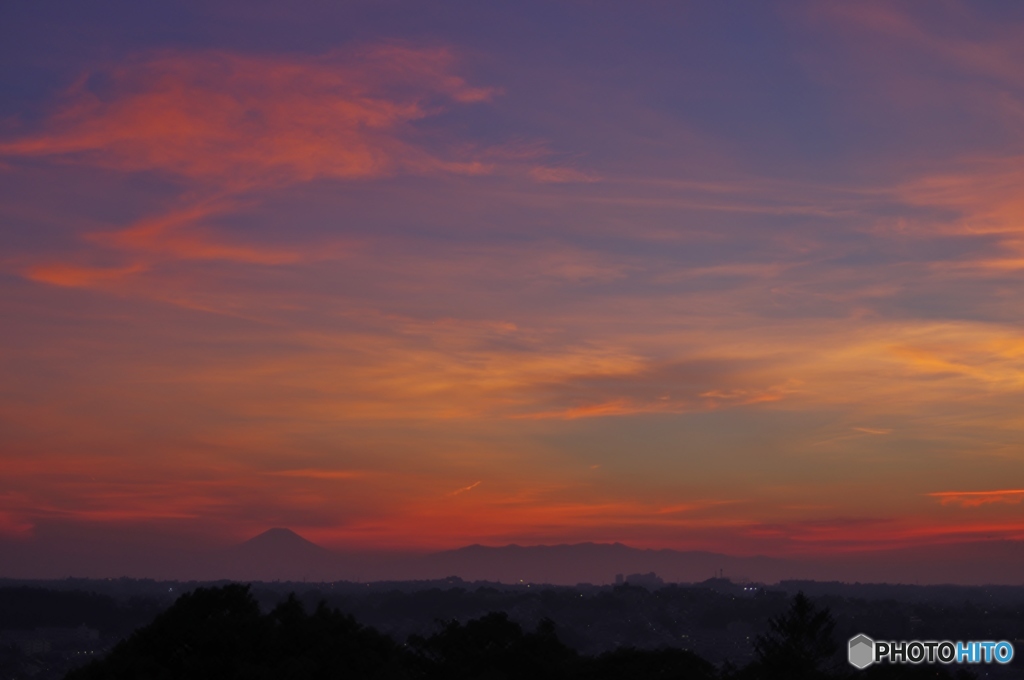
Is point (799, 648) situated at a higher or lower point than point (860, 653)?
lower

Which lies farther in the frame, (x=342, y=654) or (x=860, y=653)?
(x=860, y=653)

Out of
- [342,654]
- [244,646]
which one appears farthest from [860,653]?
[244,646]

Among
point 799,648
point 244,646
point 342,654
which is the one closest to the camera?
point 244,646

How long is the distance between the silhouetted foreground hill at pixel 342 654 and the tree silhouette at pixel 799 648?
16 centimetres

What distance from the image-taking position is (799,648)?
77812 mm

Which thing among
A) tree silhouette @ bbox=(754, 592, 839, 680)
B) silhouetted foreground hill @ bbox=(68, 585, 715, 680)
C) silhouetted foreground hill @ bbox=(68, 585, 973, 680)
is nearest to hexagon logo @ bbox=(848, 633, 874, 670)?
silhouetted foreground hill @ bbox=(68, 585, 973, 680)

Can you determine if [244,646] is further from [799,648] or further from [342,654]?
[799,648]

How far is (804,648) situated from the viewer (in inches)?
3204

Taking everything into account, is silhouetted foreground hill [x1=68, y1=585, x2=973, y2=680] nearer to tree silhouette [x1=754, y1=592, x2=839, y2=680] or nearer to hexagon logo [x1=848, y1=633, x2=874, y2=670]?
tree silhouette [x1=754, y1=592, x2=839, y2=680]

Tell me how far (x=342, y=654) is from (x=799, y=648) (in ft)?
130

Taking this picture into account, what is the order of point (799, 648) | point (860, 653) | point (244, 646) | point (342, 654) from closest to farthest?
point (244, 646), point (342, 654), point (860, 653), point (799, 648)

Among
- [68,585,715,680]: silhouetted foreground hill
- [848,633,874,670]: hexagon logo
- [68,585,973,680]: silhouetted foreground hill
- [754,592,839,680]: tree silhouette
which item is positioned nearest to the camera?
[68,585,715,680]: silhouetted foreground hill

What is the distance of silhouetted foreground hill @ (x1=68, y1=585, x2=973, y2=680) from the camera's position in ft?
153

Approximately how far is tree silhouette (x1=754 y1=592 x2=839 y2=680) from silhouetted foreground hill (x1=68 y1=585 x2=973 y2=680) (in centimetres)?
16
